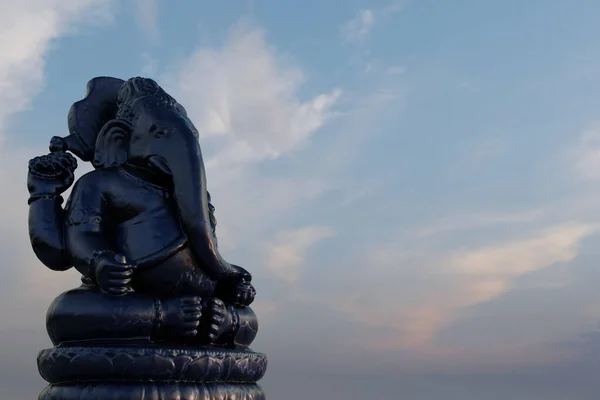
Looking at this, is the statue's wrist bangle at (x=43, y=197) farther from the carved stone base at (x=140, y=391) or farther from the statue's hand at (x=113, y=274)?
the carved stone base at (x=140, y=391)

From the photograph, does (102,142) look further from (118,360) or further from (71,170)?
(118,360)

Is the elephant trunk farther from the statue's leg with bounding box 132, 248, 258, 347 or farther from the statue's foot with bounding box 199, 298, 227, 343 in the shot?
the statue's foot with bounding box 199, 298, 227, 343

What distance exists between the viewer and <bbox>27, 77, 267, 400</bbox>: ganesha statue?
3.82m

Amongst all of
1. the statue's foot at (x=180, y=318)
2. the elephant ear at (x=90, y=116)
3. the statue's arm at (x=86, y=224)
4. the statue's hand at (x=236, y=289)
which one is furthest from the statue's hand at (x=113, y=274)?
the elephant ear at (x=90, y=116)

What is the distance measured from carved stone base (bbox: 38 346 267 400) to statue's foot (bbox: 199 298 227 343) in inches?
3.8

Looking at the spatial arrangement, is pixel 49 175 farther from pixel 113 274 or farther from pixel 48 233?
pixel 113 274

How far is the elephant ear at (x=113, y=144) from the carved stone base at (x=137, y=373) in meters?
1.23

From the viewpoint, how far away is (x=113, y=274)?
12.7ft

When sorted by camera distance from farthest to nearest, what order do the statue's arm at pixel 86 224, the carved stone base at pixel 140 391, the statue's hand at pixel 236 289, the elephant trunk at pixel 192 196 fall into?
the statue's hand at pixel 236 289, the elephant trunk at pixel 192 196, the statue's arm at pixel 86 224, the carved stone base at pixel 140 391

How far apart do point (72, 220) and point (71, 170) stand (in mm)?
478

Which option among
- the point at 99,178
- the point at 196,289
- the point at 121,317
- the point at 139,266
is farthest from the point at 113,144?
the point at 121,317

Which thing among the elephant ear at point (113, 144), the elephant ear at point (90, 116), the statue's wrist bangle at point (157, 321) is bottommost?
the statue's wrist bangle at point (157, 321)

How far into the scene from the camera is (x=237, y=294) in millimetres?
4355

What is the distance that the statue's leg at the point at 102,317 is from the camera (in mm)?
3858
